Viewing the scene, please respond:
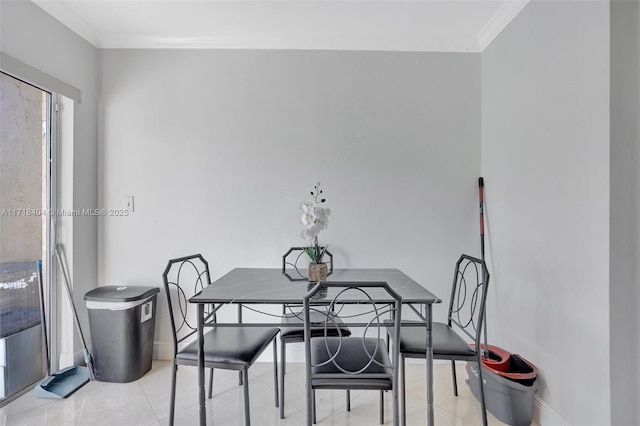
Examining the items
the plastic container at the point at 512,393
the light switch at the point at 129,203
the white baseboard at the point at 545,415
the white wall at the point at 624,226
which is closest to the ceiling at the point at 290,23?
the white wall at the point at 624,226

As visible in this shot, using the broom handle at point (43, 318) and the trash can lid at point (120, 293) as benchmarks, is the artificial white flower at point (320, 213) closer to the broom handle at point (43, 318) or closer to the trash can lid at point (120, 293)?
the trash can lid at point (120, 293)

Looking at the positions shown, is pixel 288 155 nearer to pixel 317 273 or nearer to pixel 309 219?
pixel 309 219

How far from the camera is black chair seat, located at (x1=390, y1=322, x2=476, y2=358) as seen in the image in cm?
144

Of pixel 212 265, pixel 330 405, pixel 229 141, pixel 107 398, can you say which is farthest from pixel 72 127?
pixel 330 405

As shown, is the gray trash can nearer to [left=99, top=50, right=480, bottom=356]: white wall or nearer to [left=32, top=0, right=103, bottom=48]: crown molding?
[left=99, top=50, right=480, bottom=356]: white wall

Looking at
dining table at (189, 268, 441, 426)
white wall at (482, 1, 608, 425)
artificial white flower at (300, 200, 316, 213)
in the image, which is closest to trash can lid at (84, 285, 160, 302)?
dining table at (189, 268, 441, 426)

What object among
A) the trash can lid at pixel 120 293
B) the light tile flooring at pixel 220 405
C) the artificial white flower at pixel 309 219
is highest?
the artificial white flower at pixel 309 219

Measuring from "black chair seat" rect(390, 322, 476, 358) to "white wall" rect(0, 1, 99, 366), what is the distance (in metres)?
2.30

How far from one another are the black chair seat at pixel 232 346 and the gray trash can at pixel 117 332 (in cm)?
71

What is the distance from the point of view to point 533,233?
65.6 inches

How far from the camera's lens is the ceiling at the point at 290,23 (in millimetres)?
1884

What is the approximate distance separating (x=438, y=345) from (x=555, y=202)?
3.16ft

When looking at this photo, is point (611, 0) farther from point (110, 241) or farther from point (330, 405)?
point (110, 241)

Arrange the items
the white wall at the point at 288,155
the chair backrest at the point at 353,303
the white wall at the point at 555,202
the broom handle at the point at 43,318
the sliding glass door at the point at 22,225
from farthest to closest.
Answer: the white wall at the point at 288,155
the broom handle at the point at 43,318
the sliding glass door at the point at 22,225
the white wall at the point at 555,202
the chair backrest at the point at 353,303
